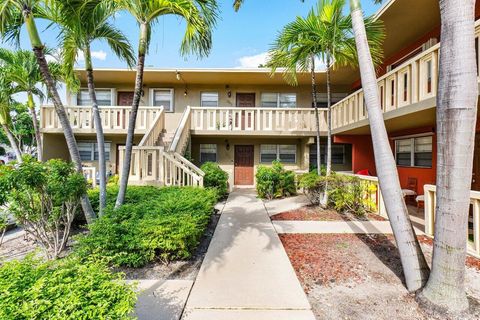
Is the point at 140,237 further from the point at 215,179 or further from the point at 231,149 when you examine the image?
the point at 231,149

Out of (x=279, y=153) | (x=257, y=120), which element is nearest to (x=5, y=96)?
(x=257, y=120)

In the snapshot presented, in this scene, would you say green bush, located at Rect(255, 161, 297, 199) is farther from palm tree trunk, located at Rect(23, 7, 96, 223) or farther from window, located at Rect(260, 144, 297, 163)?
palm tree trunk, located at Rect(23, 7, 96, 223)

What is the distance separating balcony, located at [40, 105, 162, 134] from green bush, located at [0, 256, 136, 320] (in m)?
9.32

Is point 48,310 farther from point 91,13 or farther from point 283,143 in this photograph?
point 283,143

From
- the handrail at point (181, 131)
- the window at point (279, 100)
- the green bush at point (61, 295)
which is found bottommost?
the green bush at point (61, 295)

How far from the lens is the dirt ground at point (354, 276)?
108 inches

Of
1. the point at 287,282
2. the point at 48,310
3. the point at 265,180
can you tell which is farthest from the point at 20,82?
the point at 287,282

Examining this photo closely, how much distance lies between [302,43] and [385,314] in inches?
259

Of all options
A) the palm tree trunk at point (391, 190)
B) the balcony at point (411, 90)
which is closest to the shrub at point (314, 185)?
the balcony at point (411, 90)

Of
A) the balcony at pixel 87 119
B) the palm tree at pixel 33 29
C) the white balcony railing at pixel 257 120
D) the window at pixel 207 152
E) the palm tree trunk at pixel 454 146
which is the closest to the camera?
the palm tree trunk at pixel 454 146

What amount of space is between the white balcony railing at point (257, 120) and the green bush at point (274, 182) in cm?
225

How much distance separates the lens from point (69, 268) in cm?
205

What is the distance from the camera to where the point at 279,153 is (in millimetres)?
12914

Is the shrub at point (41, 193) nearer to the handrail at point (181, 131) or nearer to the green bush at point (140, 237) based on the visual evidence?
the green bush at point (140, 237)
